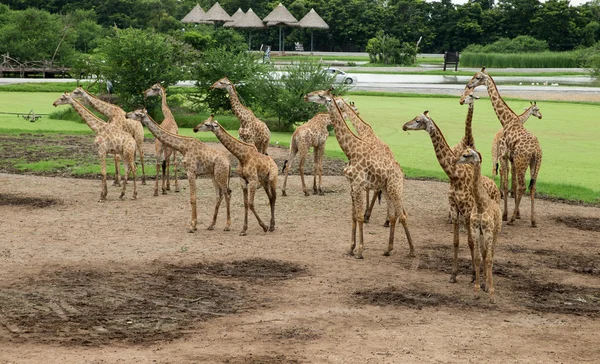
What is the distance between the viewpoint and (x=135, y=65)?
92.4 ft

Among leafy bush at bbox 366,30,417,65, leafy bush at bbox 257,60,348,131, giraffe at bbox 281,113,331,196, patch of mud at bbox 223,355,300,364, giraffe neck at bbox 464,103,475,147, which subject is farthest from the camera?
leafy bush at bbox 366,30,417,65

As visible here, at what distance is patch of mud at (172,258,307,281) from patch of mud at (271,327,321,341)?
84.5 inches

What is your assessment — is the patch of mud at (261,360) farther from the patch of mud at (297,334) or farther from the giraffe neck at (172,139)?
the giraffe neck at (172,139)

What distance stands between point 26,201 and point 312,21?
167 feet

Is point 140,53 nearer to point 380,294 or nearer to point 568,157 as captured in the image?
point 568,157

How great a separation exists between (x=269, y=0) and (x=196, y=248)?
6559 centimetres

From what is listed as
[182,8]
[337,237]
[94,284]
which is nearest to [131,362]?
[94,284]

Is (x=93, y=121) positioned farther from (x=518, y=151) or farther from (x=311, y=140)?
(x=518, y=151)

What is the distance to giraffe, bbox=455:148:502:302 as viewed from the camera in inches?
423

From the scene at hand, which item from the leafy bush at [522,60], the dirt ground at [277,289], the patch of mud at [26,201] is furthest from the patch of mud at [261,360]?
the leafy bush at [522,60]

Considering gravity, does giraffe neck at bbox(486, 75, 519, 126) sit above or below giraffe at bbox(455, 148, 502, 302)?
above

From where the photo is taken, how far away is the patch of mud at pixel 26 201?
53.1 feet

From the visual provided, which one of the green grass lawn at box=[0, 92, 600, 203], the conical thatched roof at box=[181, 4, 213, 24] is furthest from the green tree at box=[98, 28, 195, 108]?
the conical thatched roof at box=[181, 4, 213, 24]

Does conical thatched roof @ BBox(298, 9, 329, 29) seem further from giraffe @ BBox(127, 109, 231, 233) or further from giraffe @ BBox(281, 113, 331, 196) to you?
giraffe @ BBox(127, 109, 231, 233)
